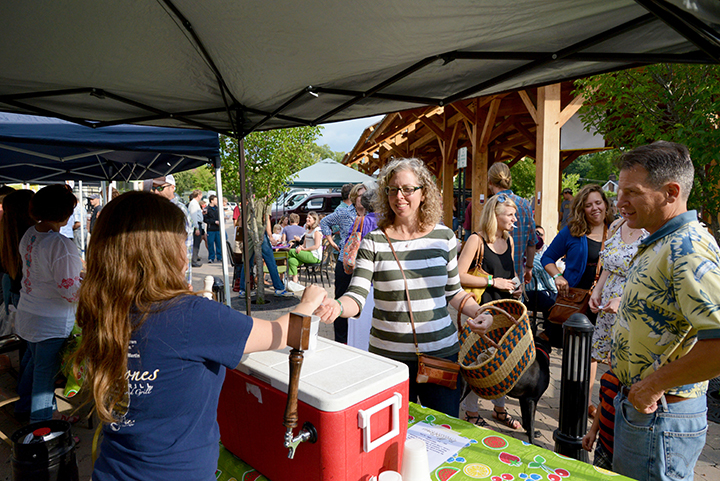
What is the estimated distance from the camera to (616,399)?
155cm

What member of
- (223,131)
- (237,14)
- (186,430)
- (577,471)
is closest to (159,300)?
(186,430)

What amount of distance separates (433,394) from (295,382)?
111 centimetres

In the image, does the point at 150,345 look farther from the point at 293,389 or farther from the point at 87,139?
the point at 87,139

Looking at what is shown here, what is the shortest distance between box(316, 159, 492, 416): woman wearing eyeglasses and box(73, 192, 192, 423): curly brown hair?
869mm

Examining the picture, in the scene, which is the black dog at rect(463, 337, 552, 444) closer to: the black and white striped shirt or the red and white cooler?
the black and white striped shirt

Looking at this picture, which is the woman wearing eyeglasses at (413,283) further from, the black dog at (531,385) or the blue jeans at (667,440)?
the blue jeans at (667,440)

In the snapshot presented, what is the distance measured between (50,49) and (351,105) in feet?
5.24

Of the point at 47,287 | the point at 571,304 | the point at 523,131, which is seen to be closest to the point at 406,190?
the point at 571,304

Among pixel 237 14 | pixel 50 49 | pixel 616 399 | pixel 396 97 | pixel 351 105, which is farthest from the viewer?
pixel 351 105

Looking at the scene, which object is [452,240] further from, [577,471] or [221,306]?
[221,306]

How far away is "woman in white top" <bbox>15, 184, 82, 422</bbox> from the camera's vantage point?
284cm

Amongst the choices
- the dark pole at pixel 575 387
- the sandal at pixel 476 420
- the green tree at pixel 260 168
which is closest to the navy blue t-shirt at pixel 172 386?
the dark pole at pixel 575 387

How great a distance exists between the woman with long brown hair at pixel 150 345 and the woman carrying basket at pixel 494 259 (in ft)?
7.71

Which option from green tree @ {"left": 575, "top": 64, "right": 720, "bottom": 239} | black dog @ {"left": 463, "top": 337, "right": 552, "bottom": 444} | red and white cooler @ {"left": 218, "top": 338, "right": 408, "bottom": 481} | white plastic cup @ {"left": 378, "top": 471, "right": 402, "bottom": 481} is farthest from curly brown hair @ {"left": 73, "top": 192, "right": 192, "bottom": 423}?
green tree @ {"left": 575, "top": 64, "right": 720, "bottom": 239}
